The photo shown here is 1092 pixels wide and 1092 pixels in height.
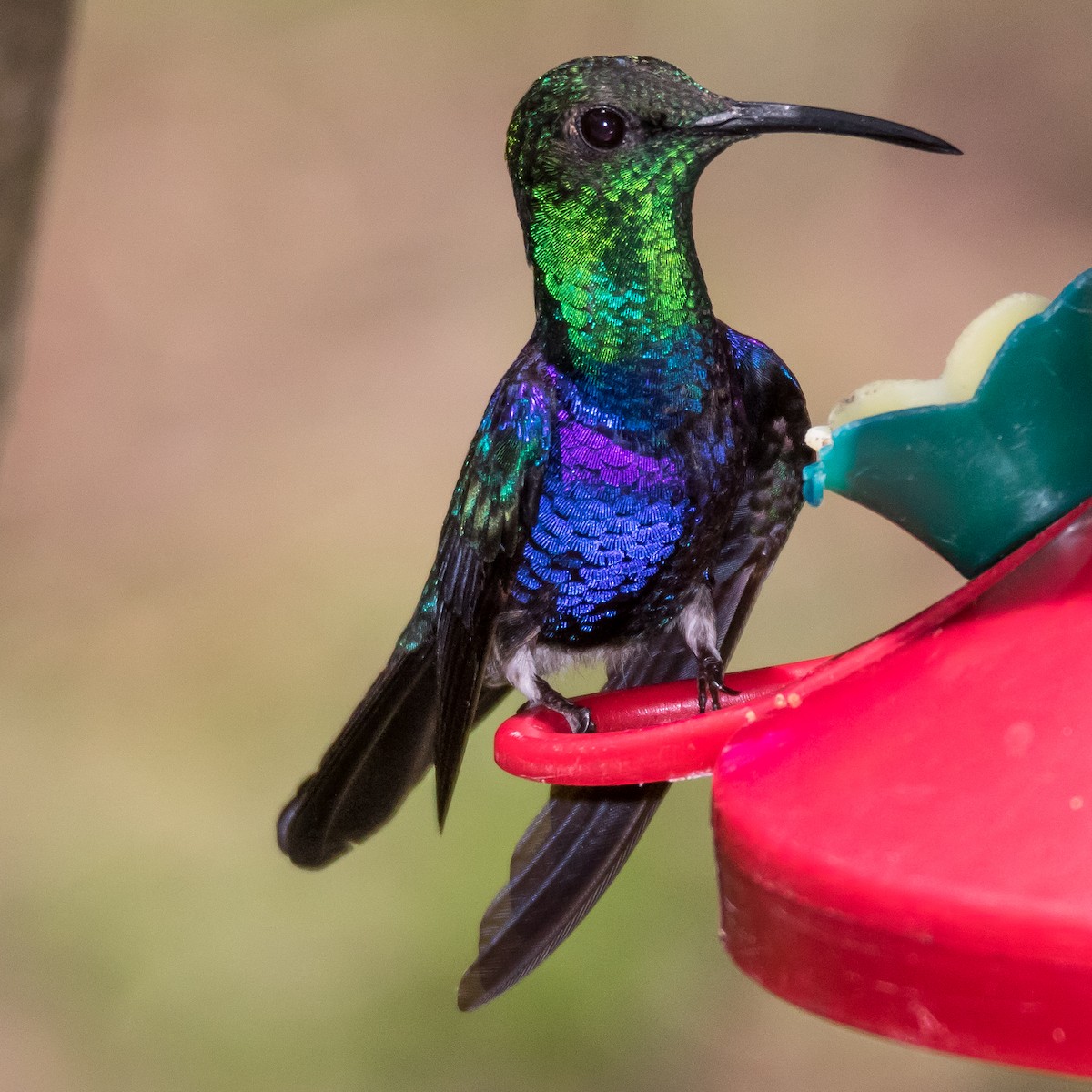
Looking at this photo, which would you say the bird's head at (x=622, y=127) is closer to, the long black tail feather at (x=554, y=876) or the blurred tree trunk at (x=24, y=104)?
the blurred tree trunk at (x=24, y=104)

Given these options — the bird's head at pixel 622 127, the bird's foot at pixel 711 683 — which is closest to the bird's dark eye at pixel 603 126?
the bird's head at pixel 622 127

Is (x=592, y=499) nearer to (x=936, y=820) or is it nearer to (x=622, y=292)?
(x=622, y=292)

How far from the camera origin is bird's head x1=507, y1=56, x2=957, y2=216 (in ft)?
5.61

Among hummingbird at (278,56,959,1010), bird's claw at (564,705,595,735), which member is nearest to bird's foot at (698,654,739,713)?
hummingbird at (278,56,959,1010)

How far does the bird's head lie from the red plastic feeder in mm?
675

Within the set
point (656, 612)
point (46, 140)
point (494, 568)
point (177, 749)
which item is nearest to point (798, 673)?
point (494, 568)

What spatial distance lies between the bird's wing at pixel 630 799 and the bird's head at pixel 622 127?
0.38 meters

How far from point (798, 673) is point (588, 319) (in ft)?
2.03

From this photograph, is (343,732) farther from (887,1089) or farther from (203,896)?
(887,1089)

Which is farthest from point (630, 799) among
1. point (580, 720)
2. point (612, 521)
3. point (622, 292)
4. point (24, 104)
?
point (24, 104)

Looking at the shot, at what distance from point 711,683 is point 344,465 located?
457cm

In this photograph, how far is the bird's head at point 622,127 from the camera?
171 centimetres

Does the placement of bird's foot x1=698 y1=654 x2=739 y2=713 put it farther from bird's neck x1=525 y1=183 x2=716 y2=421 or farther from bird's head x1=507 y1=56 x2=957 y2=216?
bird's head x1=507 y1=56 x2=957 y2=216

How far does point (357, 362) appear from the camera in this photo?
6453mm
